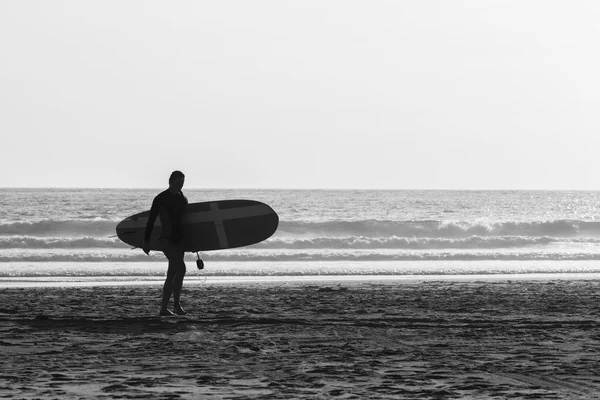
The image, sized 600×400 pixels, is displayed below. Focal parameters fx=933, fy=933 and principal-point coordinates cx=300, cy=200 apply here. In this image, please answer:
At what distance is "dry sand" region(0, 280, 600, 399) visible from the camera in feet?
19.3

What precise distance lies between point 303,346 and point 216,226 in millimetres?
4351

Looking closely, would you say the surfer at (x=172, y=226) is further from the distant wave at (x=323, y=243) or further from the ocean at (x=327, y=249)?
the distant wave at (x=323, y=243)

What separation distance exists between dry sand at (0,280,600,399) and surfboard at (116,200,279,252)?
2.61 ft

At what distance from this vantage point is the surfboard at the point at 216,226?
1152 centimetres

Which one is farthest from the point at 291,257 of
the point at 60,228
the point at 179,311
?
the point at 60,228

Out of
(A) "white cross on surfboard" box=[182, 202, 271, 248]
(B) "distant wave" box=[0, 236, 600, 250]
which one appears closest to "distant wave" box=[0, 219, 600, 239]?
(B) "distant wave" box=[0, 236, 600, 250]

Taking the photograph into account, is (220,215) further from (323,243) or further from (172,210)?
(323,243)

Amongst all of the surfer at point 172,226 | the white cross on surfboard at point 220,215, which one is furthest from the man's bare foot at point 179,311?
the white cross on surfboard at point 220,215

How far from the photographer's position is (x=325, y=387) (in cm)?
588

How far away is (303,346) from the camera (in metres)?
7.79

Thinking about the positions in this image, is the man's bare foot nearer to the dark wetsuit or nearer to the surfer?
the surfer

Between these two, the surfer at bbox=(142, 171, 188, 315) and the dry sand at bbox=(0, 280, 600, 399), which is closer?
the dry sand at bbox=(0, 280, 600, 399)

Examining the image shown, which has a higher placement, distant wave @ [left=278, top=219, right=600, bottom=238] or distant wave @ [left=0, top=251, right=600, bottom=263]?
distant wave @ [left=278, top=219, right=600, bottom=238]

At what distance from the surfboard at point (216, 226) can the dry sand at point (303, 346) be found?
0.79m
